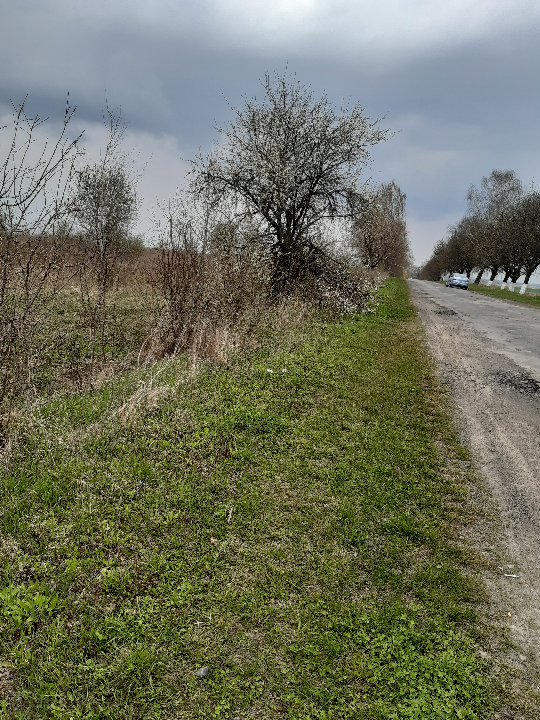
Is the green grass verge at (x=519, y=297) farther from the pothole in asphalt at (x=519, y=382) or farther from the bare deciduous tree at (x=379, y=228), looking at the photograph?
the pothole in asphalt at (x=519, y=382)

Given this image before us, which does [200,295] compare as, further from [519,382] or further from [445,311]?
[445,311]

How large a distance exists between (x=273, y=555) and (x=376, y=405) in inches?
129

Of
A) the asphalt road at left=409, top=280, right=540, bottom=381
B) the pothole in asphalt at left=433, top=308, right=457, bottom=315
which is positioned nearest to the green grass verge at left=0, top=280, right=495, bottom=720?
the asphalt road at left=409, top=280, right=540, bottom=381

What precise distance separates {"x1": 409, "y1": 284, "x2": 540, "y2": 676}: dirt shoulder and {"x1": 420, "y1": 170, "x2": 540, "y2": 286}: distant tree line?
26.7m

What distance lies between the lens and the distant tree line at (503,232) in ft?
124

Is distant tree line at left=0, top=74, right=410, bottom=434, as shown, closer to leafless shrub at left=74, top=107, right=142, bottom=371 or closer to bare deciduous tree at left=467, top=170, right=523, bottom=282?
leafless shrub at left=74, top=107, right=142, bottom=371

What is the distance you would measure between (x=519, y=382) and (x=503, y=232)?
38950 millimetres

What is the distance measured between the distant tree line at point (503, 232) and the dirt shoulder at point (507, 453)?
26.7m

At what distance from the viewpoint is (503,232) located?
40.2 m

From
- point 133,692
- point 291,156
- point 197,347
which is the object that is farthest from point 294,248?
point 133,692

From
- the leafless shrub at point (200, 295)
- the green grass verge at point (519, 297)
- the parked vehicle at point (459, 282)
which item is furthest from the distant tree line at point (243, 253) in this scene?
the parked vehicle at point (459, 282)

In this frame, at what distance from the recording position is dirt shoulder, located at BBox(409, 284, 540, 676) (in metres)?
3.03

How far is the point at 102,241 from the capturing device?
7156 millimetres

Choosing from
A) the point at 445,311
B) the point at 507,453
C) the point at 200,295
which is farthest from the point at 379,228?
the point at 507,453
